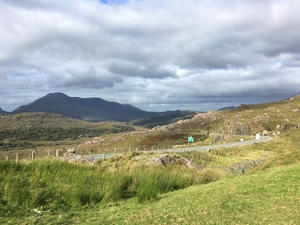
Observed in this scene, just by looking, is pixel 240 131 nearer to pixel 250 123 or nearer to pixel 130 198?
pixel 250 123

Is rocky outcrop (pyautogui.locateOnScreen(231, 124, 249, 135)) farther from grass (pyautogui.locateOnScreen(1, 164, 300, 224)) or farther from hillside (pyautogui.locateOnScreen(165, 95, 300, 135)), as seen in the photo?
grass (pyautogui.locateOnScreen(1, 164, 300, 224))

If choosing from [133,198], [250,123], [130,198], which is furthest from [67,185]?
[250,123]

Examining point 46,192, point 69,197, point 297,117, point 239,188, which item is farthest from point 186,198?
point 297,117

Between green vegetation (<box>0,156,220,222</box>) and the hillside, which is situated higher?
green vegetation (<box>0,156,220,222</box>)

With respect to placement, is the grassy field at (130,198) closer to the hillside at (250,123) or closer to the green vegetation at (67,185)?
the green vegetation at (67,185)

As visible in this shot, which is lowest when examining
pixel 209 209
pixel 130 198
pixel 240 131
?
pixel 240 131

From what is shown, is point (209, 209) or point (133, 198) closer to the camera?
point (209, 209)

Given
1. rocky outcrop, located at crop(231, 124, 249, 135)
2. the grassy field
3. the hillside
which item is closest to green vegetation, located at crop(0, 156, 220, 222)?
the grassy field

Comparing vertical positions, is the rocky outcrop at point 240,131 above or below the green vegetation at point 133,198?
below

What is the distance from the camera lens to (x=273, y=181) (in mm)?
8984

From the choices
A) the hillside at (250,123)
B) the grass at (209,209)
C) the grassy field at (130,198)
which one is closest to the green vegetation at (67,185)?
the grassy field at (130,198)

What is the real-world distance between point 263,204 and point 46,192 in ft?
21.9

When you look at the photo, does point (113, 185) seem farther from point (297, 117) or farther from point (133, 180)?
point (297, 117)

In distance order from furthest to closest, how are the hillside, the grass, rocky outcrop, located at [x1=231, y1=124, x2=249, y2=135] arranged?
1. the hillside
2. rocky outcrop, located at [x1=231, y1=124, x2=249, y2=135]
3. the grass
